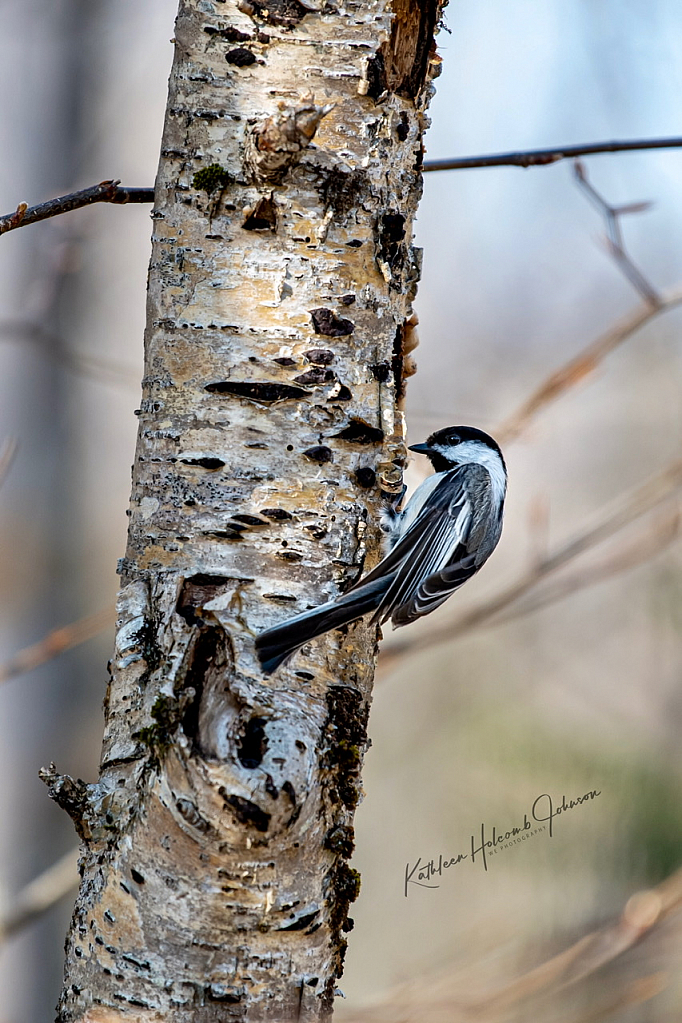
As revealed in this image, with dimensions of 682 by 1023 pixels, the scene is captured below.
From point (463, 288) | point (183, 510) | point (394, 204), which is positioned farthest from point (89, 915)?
point (463, 288)

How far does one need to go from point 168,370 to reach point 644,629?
2.63m

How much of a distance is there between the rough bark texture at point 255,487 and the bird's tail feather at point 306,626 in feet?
0.06

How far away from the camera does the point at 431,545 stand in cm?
186

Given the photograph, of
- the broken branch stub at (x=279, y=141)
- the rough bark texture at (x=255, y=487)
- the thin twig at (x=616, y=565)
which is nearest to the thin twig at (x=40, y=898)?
the rough bark texture at (x=255, y=487)

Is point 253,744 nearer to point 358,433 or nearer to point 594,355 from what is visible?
point 358,433

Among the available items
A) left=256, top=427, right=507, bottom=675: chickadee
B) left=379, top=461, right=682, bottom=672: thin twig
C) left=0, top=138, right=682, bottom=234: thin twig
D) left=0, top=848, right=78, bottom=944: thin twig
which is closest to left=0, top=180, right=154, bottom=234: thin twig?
left=0, top=138, right=682, bottom=234: thin twig

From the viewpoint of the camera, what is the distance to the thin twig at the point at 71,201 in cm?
121

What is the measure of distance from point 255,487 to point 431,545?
74cm

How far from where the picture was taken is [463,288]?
4309 millimetres

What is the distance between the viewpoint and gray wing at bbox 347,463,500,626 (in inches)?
64.1

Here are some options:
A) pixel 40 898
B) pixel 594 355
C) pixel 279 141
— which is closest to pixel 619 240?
pixel 594 355

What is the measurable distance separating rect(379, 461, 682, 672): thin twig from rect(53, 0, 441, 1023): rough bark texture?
2.05ft

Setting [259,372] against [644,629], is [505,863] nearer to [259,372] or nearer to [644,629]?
[644,629]

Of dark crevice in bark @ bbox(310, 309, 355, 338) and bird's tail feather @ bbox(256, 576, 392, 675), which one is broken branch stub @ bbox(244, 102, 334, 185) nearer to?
dark crevice in bark @ bbox(310, 309, 355, 338)
